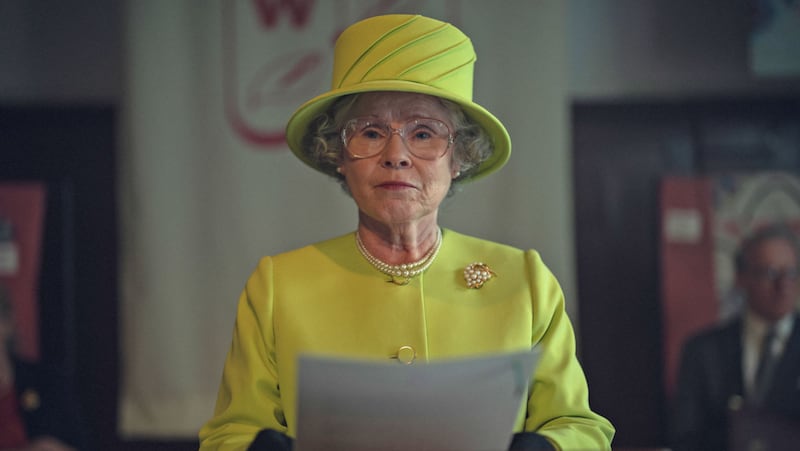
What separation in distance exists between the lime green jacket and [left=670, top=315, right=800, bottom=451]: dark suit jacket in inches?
83.7

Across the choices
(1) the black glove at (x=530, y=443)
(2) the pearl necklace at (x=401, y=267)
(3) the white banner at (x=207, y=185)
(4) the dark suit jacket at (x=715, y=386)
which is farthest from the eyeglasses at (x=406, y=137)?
(4) the dark suit jacket at (x=715, y=386)

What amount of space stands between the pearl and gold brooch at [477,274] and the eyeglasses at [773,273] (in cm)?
227

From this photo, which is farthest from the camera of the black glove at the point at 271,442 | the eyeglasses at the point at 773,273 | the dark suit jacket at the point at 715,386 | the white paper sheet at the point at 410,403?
the eyeglasses at the point at 773,273

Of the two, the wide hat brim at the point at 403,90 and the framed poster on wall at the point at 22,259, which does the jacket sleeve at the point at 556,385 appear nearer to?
the wide hat brim at the point at 403,90

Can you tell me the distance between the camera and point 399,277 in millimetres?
1598

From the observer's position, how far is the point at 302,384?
1098 millimetres

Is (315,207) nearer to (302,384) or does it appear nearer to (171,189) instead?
(171,189)

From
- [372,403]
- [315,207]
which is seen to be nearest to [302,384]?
[372,403]

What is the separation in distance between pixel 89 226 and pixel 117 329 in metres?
0.46

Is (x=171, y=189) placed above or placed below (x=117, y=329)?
above

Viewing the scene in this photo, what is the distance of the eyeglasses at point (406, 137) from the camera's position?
5.08ft

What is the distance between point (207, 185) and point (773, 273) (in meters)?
2.31

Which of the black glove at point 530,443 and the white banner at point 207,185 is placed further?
the white banner at point 207,185

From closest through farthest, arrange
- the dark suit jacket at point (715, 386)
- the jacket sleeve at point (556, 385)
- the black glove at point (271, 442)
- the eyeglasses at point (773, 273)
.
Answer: the black glove at point (271, 442), the jacket sleeve at point (556, 385), the dark suit jacket at point (715, 386), the eyeglasses at point (773, 273)
